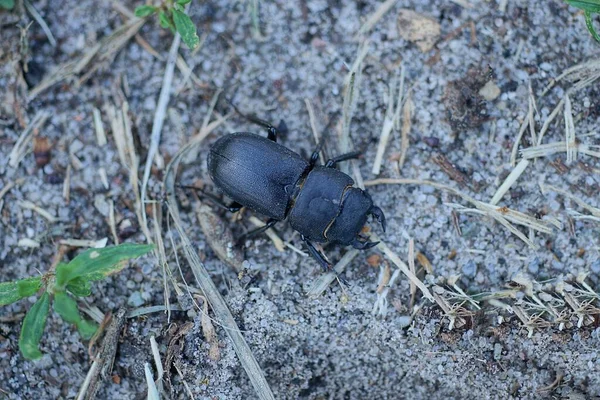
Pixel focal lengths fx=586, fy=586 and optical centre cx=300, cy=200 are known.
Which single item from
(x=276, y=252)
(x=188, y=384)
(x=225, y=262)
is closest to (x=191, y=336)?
(x=188, y=384)

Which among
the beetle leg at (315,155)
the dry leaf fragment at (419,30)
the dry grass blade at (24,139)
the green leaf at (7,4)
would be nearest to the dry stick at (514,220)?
the beetle leg at (315,155)

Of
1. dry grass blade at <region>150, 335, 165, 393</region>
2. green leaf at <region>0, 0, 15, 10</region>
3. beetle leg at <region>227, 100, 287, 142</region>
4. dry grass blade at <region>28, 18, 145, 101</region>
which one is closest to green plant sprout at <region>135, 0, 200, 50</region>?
dry grass blade at <region>28, 18, 145, 101</region>

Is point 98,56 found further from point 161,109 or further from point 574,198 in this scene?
point 574,198

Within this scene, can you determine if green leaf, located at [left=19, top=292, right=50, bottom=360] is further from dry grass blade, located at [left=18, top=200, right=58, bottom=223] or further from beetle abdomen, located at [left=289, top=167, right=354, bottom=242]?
beetle abdomen, located at [left=289, top=167, right=354, bottom=242]

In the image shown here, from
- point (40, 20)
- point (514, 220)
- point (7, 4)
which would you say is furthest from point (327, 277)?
point (7, 4)

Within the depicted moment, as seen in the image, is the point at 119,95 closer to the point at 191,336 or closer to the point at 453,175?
the point at 191,336

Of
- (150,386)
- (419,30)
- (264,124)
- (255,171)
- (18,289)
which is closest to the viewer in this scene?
(18,289)
